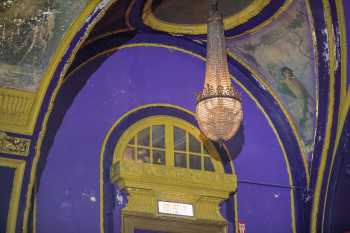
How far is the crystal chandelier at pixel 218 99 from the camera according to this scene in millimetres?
8281

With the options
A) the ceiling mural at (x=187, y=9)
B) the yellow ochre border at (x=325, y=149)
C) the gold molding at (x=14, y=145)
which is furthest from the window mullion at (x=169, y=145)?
the gold molding at (x=14, y=145)

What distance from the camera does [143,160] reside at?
957 cm

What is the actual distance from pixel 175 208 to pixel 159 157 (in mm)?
650

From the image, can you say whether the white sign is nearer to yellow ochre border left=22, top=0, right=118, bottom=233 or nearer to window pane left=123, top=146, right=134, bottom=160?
window pane left=123, top=146, right=134, bottom=160

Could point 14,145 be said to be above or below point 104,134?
below

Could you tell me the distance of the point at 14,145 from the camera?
823 centimetres

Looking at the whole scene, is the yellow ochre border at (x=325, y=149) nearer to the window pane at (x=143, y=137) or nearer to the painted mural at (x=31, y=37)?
the window pane at (x=143, y=137)

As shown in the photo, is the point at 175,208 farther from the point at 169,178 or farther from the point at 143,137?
A: the point at 143,137

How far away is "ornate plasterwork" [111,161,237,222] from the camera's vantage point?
920 centimetres

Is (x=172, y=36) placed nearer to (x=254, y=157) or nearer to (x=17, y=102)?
(x=254, y=157)

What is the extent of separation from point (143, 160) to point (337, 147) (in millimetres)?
2350

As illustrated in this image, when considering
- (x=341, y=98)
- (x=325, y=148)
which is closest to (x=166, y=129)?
(x=325, y=148)

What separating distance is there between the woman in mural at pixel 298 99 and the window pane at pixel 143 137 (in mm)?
1849

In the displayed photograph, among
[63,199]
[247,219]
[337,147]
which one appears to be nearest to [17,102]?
[63,199]
